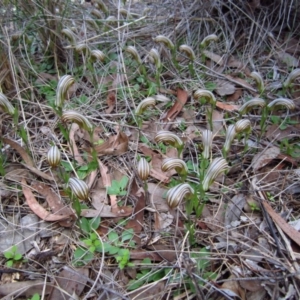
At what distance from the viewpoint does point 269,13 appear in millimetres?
2811

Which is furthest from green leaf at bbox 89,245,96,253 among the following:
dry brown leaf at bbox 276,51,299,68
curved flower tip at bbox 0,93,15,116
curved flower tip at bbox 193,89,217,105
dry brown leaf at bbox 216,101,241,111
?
dry brown leaf at bbox 276,51,299,68

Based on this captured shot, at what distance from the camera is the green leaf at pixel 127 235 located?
162 centimetres

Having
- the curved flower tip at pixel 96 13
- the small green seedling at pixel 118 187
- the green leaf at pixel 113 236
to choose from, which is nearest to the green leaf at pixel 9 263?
the green leaf at pixel 113 236

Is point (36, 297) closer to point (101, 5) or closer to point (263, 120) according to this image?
point (263, 120)

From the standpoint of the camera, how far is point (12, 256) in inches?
61.5

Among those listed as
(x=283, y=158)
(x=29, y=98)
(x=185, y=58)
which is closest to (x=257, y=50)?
(x=185, y=58)

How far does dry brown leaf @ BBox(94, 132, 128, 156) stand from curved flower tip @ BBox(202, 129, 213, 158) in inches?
16.7

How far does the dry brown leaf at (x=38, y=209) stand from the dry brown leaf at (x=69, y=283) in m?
0.26

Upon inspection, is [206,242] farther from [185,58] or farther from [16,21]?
[16,21]

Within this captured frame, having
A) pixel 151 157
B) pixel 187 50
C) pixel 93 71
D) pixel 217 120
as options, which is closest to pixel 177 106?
pixel 217 120

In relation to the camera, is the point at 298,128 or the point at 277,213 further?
the point at 298,128

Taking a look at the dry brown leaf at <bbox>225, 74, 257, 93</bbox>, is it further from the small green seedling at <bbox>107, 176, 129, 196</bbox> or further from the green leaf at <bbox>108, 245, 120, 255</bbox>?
the green leaf at <bbox>108, 245, 120, 255</bbox>

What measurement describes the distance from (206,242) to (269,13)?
6.41 feet

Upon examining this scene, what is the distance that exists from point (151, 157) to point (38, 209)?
0.62 meters
